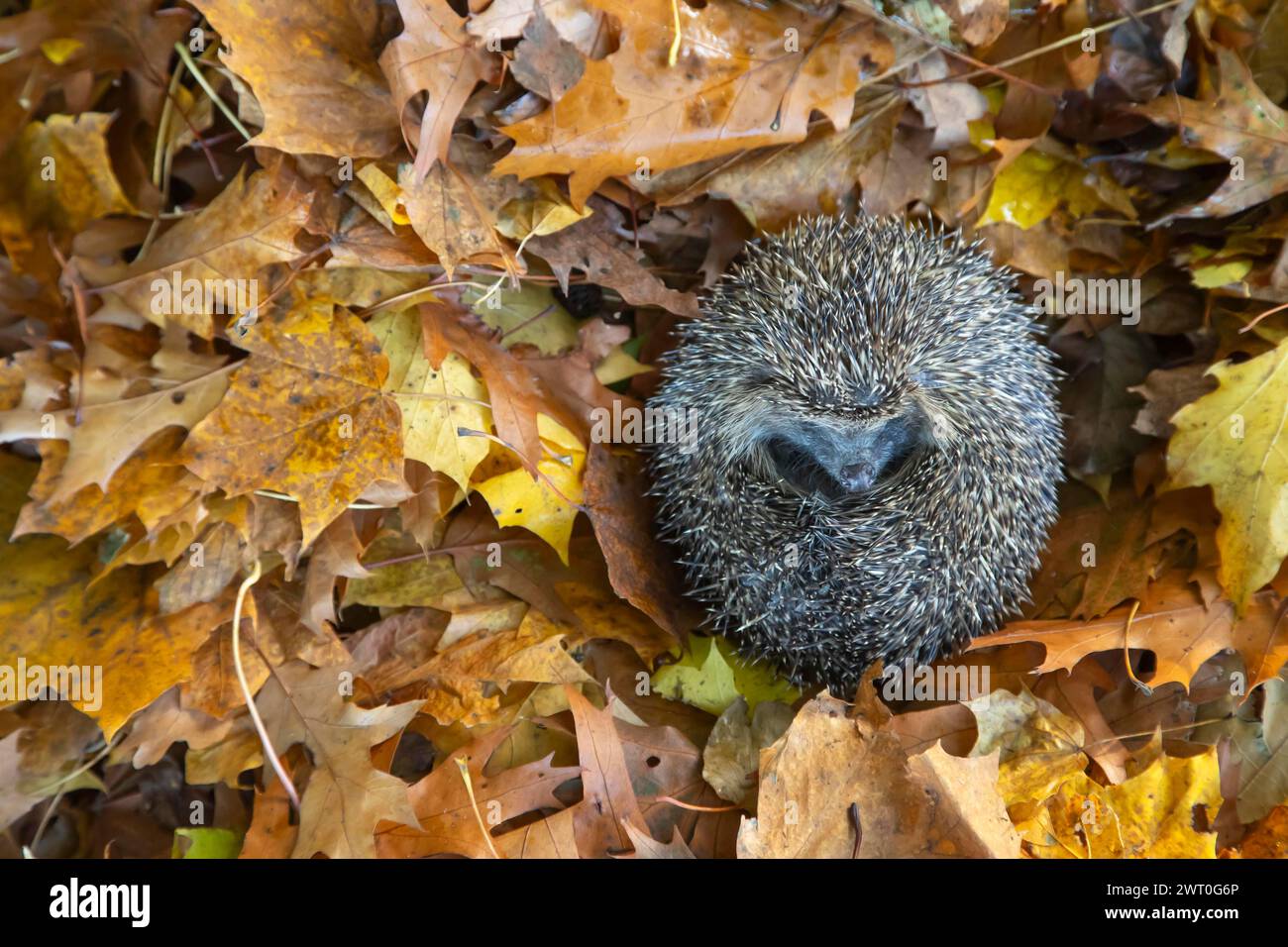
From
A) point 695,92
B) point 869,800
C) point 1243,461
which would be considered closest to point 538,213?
point 695,92

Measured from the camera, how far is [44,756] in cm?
287

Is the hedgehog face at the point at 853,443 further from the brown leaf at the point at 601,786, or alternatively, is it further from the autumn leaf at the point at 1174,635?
the brown leaf at the point at 601,786

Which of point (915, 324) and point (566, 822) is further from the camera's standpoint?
point (915, 324)

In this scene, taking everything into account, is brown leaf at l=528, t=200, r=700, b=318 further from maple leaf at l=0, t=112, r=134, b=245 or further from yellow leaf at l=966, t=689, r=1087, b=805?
yellow leaf at l=966, t=689, r=1087, b=805

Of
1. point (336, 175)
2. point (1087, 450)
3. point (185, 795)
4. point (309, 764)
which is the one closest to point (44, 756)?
point (185, 795)

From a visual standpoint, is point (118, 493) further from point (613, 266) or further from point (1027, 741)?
point (1027, 741)

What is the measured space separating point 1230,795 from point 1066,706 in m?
0.51

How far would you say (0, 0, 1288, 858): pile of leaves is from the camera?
104 inches

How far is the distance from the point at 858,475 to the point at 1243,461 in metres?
1.09

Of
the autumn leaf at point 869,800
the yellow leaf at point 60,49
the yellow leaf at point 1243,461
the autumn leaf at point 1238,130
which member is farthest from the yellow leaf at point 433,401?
the autumn leaf at point 1238,130

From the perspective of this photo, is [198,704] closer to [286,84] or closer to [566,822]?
[566,822]

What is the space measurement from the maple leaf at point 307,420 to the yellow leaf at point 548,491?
340 millimetres

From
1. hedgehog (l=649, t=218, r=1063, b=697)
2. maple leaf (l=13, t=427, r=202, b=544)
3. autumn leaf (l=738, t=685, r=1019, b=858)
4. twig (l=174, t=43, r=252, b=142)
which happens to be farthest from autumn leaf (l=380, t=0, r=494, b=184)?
autumn leaf (l=738, t=685, r=1019, b=858)

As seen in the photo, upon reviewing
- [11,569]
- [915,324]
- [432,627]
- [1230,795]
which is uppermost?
[915,324]
